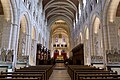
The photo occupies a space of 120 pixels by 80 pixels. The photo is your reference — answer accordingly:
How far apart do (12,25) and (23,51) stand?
13.7 ft

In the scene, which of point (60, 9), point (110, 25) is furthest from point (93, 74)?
point (60, 9)

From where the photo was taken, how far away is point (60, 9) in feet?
104

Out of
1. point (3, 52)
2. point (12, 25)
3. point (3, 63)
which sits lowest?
point (3, 63)

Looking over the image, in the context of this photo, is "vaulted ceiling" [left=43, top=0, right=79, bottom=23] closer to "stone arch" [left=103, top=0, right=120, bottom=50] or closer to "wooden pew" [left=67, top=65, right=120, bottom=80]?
"stone arch" [left=103, top=0, right=120, bottom=50]

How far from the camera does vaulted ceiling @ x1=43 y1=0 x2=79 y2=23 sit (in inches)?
1054

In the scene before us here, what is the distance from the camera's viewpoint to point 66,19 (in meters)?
36.3

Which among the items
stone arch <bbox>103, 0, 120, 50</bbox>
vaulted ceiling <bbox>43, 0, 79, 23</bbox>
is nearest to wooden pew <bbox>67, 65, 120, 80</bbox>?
stone arch <bbox>103, 0, 120, 50</bbox>

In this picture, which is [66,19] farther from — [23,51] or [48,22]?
[23,51]

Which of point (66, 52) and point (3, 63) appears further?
point (66, 52)

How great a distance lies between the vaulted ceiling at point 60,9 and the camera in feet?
87.8

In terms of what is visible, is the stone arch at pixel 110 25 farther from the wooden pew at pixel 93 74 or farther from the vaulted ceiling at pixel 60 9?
the vaulted ceiling at pixel 60 9

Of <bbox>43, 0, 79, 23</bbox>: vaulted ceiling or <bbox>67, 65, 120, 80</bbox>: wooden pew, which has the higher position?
<bbox>43, 0, 79, 23</bbox>: vaulted ceiling

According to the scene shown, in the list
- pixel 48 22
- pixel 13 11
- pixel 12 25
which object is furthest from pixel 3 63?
pixel 48 22

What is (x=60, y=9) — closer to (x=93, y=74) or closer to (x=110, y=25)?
(x=110, y=25)
